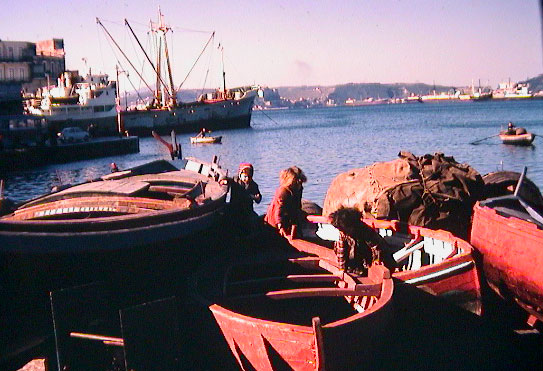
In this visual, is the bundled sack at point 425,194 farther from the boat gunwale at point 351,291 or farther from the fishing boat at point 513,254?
the boat gunwale at point 351,291

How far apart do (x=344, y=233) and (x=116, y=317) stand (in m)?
3.95

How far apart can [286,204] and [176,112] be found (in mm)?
105713

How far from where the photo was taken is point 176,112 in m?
115

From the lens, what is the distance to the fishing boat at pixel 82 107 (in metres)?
90.2

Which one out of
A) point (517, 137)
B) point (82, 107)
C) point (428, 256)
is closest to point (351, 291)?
point (428, 256)

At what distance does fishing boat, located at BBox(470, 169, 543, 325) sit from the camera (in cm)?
961

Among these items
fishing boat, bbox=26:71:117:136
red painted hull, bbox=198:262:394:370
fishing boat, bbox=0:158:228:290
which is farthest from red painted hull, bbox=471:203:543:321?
fishing boat, bbox=26:71:117:136

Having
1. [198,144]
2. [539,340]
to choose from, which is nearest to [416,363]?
[539,340]

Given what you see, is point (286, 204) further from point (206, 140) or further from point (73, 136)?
point (206, 140)

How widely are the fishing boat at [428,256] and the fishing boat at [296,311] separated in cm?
66

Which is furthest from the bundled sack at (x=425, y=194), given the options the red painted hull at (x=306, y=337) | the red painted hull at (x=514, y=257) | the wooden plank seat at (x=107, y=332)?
the wooden plank seat at (x=107, y=332)

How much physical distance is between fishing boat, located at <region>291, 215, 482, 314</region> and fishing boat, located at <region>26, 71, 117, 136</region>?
75215mm

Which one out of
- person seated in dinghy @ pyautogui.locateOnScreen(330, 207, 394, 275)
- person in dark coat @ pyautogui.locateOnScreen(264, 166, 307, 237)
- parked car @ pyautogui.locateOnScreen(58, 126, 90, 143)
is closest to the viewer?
person seated in dinghy @ pyautogui.locateOnScreen(330, 207, 394, 275)

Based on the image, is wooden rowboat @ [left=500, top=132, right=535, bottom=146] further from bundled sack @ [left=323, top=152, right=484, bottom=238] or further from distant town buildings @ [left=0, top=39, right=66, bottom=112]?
distant town buildings @ [left=0, top=39, right=66, bottom=112]
